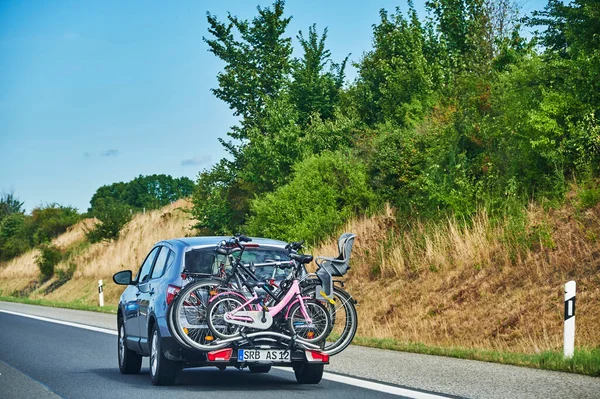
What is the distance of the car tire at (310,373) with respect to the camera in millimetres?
11469

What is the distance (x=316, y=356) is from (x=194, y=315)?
4.60 feet

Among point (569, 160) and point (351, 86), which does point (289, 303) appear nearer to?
point (569, 160)

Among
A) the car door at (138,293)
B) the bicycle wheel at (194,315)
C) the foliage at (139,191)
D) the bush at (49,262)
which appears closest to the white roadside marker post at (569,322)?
the bicycle wheel at (194,315)

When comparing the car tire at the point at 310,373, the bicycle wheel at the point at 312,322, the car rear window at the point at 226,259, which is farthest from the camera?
the car tire at the point at 310,373

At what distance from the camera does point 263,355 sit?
10.5 metres

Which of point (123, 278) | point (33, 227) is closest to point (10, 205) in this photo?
point (33, 227)

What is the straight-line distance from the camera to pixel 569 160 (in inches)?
859

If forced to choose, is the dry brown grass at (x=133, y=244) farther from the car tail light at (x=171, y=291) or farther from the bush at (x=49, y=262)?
the car tail light at (x=171, y=291)

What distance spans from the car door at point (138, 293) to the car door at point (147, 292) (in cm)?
2

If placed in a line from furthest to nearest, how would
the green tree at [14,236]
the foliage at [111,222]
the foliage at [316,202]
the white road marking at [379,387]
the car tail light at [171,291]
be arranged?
the green tree at [14,236], the foliage at [111,222], the foliage at [316,202], the car tail light at [171,291], the white road marking at [379,387]

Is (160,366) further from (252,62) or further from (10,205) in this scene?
→ (10,205)

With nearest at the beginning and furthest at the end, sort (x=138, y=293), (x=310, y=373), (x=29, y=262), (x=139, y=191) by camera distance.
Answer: (x=310, y=373) → (x=138, y=293) → (x=29, y=262) → (x=139, y=191)

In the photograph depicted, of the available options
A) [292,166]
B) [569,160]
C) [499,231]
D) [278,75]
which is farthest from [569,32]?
[278,75]

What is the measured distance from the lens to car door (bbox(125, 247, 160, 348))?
12242 mm
